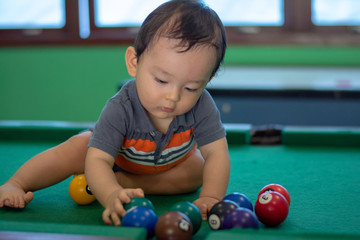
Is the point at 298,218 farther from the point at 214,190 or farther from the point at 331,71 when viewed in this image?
the point at 331,71

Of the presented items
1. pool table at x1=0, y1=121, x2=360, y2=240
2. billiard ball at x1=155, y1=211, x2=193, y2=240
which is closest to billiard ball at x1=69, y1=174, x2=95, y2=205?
pool table at x1=0, y1=121, x2=360, y2=240

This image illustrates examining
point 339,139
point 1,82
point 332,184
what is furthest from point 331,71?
point 1,82

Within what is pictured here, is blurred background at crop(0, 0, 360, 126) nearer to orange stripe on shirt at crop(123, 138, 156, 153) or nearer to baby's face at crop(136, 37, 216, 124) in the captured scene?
orange stripe on shirt at crop(123, 138, 156, 153)

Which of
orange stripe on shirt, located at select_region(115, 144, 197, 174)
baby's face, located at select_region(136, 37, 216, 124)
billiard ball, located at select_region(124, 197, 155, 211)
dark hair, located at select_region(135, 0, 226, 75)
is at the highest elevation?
dark hair, located at select_region(135, 0, 226, 75)

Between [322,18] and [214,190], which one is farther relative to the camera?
[322,18]

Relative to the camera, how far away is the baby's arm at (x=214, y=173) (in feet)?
Answer: 4.66

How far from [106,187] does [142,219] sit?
0.28 meters

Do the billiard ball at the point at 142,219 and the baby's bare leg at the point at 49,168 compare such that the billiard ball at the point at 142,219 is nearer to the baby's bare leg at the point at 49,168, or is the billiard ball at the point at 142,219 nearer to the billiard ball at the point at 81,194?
the billiard ball at the point at 81,194

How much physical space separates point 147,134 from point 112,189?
28cm

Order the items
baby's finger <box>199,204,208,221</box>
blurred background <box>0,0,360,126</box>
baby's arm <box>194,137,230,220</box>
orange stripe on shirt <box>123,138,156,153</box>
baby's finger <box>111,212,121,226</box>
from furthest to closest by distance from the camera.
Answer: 1. blurred background <box>0,0,360,126</box>
2. orange stripe on shirt <box>123,138,156,153</box>
3. baby's arm <box>194,137,230,220</box>
4. baby's finger <box>199,204,208,221</box>
5. baby's finger <box>111,212,121,226</box>

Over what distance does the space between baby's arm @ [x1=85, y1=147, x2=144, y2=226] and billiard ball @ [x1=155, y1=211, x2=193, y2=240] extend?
177mm

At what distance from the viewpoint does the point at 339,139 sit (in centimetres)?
225

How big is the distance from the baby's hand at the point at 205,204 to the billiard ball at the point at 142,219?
24 centimetres

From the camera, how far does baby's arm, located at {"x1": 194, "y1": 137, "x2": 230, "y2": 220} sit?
1419 mm
